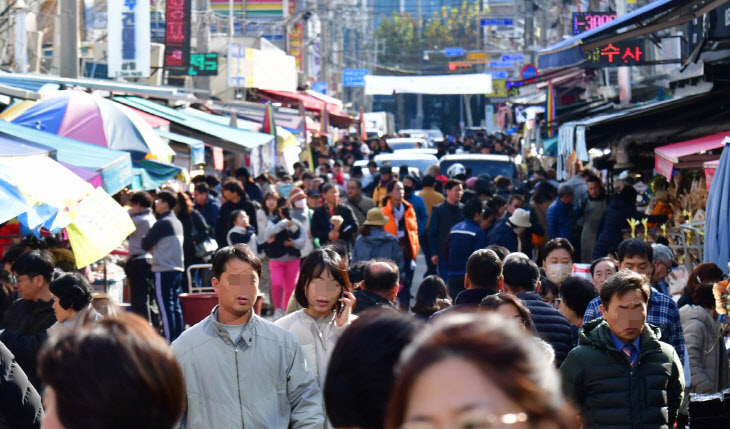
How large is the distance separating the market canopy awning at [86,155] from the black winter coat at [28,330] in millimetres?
3299

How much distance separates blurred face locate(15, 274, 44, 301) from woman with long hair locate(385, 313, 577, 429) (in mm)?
5639

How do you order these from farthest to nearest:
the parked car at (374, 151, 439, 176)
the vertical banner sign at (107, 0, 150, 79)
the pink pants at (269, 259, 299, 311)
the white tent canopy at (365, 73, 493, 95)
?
the white tent canopy at (365, 73, 493, 95) < the parked car at (374, 151, 439, 176) < the vertical banner sign at (107, 0, 150, 79) < the pink pants at (269, 259, 299, 311)

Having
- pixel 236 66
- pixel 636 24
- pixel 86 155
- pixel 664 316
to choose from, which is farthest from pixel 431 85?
pixel 664 316

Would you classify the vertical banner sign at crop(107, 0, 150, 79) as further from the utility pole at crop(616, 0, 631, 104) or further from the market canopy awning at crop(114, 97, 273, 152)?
the utility pole at crop(616, 0, 631, 104)

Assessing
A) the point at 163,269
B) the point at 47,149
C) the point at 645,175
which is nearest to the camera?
the point at 47,149

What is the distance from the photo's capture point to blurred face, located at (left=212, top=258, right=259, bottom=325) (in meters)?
5.03

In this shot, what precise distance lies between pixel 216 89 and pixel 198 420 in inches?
1183

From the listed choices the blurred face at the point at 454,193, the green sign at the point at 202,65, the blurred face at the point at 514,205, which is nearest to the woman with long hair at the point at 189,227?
the blurred face at the point at 454,193

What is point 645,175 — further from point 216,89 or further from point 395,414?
point 216,89

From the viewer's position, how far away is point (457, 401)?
164 centimetres

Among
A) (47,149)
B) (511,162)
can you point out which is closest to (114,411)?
(47,149)

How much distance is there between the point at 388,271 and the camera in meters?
7.04

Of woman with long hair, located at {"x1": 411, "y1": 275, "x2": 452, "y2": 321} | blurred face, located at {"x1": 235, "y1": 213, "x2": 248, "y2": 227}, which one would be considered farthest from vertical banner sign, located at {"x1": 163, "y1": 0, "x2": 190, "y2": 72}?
woman with long hair, located at {"x1": 411, "y1": 275, "x2": 452, "y2": 321}

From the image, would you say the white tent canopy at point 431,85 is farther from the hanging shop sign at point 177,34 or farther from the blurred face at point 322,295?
the blurred face at point 322,295
